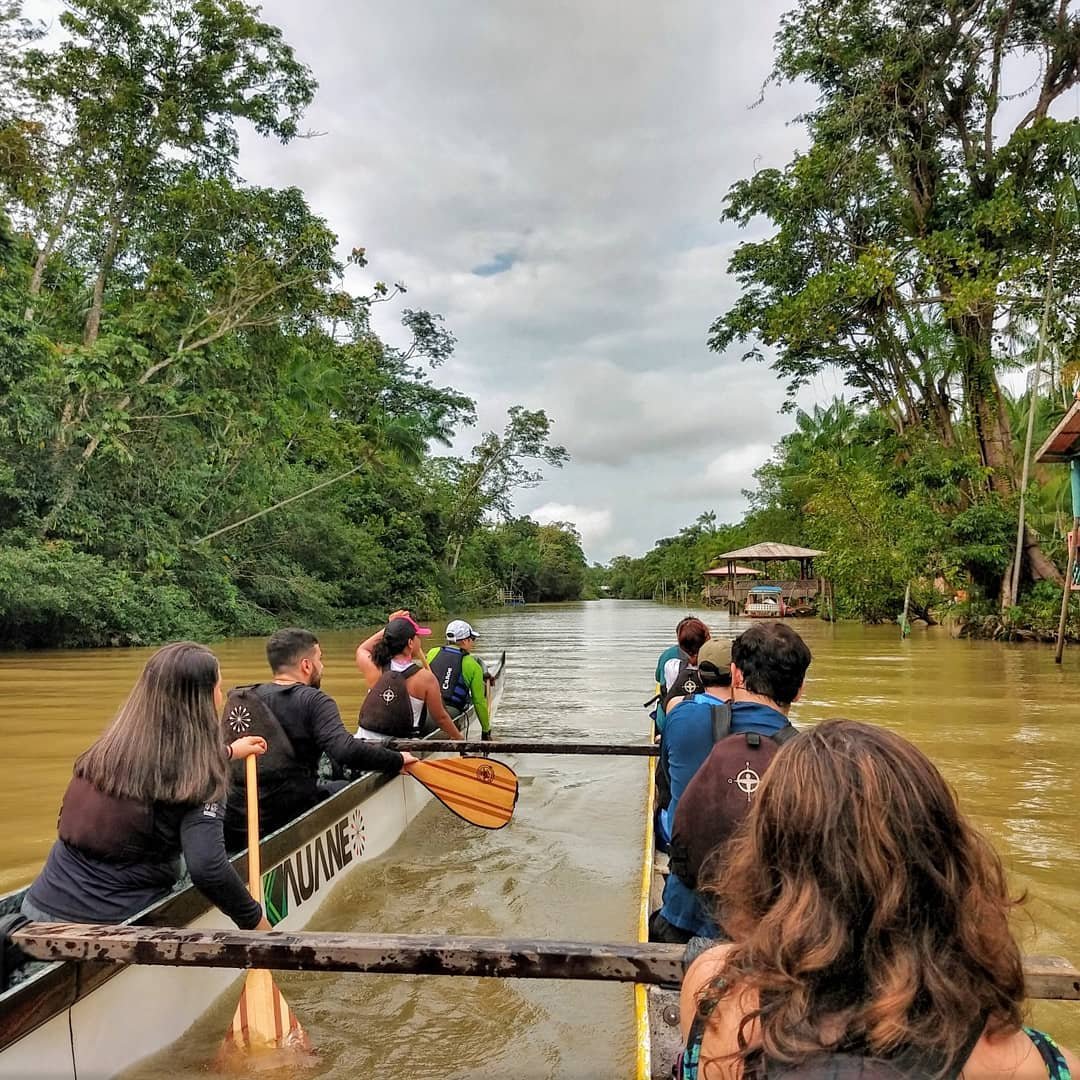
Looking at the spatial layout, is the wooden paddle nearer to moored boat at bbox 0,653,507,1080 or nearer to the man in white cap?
moored boat at bbox 0,653,507,1080

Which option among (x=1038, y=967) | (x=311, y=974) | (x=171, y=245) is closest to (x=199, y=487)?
(x=171, y=245)

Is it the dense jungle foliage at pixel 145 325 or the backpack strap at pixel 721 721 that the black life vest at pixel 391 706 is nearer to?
the backpack strap at pixel 721 721

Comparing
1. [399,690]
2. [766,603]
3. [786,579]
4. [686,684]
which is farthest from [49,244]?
[786,579]

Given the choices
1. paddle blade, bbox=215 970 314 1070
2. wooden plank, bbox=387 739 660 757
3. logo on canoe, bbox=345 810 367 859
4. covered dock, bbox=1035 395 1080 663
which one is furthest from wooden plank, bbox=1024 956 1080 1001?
covered dock, bbox=1035 395 1080 663

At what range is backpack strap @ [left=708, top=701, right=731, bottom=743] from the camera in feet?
8.59

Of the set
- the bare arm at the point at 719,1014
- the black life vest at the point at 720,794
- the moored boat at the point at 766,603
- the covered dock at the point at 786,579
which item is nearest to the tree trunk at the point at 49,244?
the black life vest at the point at 720,794

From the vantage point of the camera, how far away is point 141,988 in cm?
291

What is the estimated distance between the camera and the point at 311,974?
3.84 meters

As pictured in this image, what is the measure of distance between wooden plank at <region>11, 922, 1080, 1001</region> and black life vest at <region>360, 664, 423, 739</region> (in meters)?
3.64

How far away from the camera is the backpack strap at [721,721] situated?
2617 mm

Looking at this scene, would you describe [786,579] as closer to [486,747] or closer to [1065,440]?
[1065,440]

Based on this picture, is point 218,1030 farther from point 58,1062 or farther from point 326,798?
point 326,798

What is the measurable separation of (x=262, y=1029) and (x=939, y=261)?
62.1 feet

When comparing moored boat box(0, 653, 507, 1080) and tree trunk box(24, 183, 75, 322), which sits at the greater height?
tree trunk box(24, 183, 75, 322)
